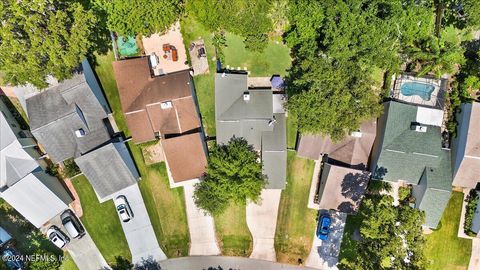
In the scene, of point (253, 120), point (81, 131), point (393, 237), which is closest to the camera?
point (393, 237)

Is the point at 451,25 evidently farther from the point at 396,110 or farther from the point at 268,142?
the point at 268,142

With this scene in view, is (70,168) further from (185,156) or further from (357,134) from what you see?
(357,134)

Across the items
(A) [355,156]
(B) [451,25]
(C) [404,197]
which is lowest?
(C) [404,197]

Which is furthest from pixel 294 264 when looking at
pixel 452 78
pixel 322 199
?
pixel 452 78

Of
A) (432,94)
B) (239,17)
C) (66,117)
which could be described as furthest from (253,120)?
(432,94)

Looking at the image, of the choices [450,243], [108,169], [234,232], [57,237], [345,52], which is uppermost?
[345,52]

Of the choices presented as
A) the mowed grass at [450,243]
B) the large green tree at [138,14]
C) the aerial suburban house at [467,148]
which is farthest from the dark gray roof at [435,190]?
the large green tree at [138,14]
